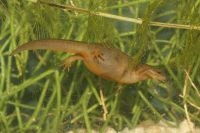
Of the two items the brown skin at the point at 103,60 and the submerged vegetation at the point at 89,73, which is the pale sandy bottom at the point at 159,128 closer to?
the submerged vegetation at the point at 89,73

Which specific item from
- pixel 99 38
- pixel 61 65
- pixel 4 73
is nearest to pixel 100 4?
pixel 99 38

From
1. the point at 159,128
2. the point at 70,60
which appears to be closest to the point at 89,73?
the point at 70,60

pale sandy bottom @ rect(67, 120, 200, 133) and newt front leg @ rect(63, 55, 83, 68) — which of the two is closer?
newt front leg @ rect(63, 55, 83, 68)

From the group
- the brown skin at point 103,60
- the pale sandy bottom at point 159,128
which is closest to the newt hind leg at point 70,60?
the brown skin at point 103,60

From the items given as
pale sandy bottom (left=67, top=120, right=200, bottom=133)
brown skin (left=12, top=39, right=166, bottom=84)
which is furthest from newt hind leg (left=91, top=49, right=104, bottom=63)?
pale sandy bottom (left=67, top=120, right=200, bottom=133)

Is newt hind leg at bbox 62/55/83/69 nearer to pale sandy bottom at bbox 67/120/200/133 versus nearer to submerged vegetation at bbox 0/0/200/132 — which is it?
submerged vegetation at bbox 0/0/200/132

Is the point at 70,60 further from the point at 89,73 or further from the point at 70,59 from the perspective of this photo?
the point at 89,73

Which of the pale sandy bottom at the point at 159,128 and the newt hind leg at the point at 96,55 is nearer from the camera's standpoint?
the newt hind leg at the point at 96,55
